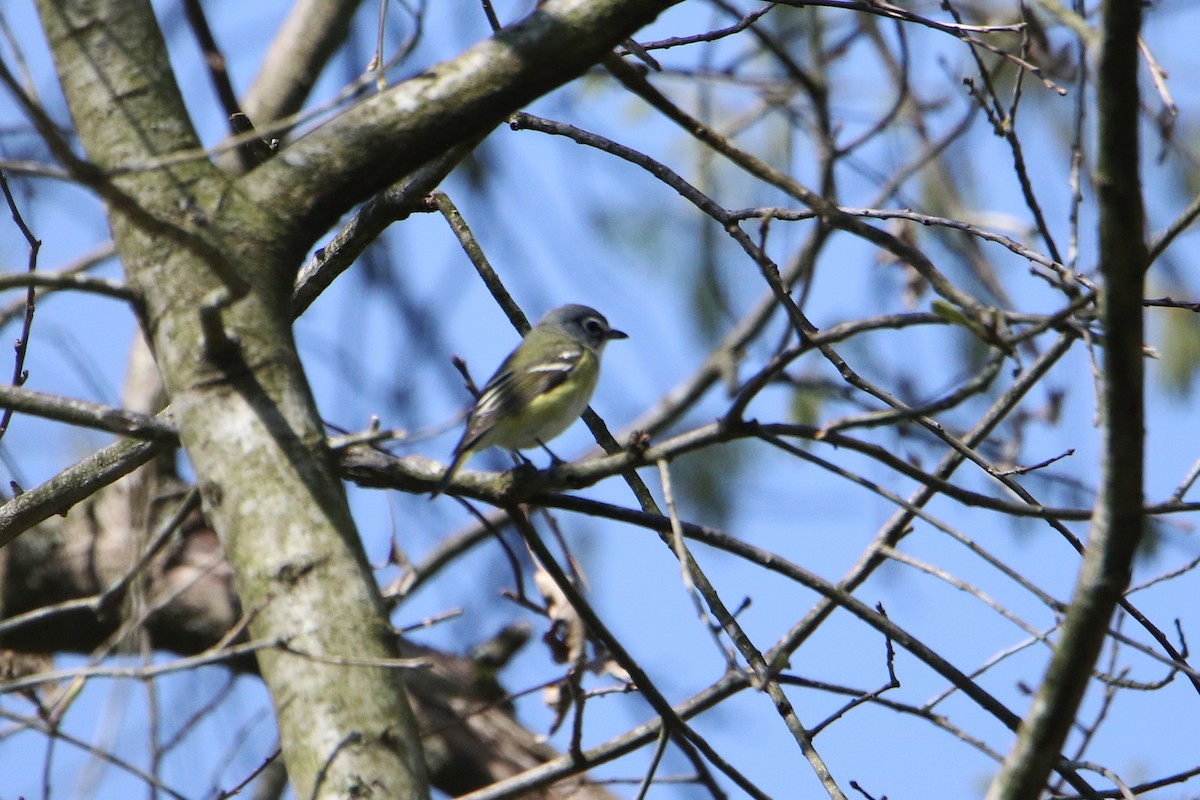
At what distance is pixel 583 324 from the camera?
517cm

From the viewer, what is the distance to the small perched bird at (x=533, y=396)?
154 inches

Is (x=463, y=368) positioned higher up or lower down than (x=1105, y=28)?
higher up

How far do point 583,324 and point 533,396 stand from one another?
3.49 feet

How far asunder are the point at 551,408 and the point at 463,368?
112 centimetres

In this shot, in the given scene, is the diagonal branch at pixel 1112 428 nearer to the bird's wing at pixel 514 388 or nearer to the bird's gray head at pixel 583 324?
the bird's wing at pixel 514 388

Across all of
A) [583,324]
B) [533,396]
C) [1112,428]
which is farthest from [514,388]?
[1112,428]

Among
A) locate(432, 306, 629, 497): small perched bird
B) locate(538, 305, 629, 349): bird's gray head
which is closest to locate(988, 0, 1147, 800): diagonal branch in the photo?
locate(432, 306, 629, 497): small perched bird

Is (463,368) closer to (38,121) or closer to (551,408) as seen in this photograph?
(551,408)

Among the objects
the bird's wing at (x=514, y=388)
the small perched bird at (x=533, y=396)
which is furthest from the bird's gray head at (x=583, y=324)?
the bird's wing at (x=514, y=388)

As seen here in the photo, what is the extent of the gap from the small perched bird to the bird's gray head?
0.26 meters

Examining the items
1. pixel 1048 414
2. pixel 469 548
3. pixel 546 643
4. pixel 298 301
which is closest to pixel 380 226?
pixel 298 301

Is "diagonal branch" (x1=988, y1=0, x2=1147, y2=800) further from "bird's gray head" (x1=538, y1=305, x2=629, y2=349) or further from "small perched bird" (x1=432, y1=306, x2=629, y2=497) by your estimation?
"bird's gray head" (x1=538, y1=305, x2=629, y2=349)

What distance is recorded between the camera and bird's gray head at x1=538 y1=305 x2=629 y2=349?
5086mm

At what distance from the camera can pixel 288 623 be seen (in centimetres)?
180
